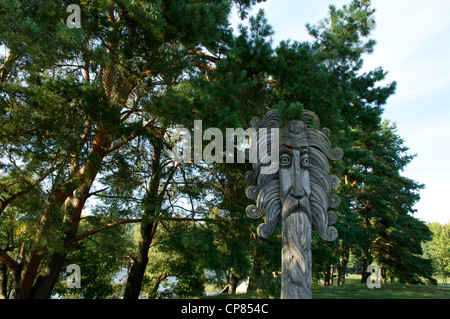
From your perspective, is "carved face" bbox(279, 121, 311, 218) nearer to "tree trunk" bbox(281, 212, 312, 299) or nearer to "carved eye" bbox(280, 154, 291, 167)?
"carved eye" bbox(280, 154, 291, 167)

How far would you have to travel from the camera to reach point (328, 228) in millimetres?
4363

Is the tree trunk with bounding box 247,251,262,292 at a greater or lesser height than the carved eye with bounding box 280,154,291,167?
lesser

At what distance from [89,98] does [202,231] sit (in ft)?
12.5

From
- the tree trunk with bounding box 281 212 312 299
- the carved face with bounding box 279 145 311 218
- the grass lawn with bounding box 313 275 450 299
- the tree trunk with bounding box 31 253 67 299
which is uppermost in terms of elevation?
the carved face with bounding box 279 145 311 218

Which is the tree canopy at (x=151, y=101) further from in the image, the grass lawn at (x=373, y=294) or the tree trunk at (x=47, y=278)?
the grass lawn at (x=373, y=294)

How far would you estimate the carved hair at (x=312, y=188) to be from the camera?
4309 millimetres

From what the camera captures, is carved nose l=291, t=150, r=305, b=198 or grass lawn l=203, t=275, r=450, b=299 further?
grass lawn l=203, t=275, r=450, b=299

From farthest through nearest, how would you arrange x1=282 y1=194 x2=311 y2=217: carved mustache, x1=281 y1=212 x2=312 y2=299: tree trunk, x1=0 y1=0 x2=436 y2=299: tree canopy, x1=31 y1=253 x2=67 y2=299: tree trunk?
x1=31 y1=253 x2=67 y2=299: tree trunk
x1=0 y1=0 x2=436 y2=299: tree canopy
x1=282 y1=194 x2=311 y2=217: carved mustache
x1=281 y1=212 x2=312 y2=299: tree trunk

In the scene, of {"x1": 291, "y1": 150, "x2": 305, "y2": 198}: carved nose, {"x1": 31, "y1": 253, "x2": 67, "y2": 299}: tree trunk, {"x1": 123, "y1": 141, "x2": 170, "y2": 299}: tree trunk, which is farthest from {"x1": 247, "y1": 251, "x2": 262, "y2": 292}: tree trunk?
{"x1": 31, "y1": 253, "x2": 67, "y2": 299}: tree trunk

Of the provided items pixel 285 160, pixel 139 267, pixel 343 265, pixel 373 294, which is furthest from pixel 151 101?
pixel 343 265

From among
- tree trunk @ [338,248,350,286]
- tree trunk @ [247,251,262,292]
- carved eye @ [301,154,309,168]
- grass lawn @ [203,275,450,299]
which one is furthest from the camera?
tree trunk @ [338,248,350,286]

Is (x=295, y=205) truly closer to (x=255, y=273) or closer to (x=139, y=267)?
(x=255, y=273)

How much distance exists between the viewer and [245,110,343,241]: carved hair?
4.31 meters

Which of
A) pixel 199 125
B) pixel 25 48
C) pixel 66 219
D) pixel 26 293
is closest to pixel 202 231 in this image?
pixel 199 125
